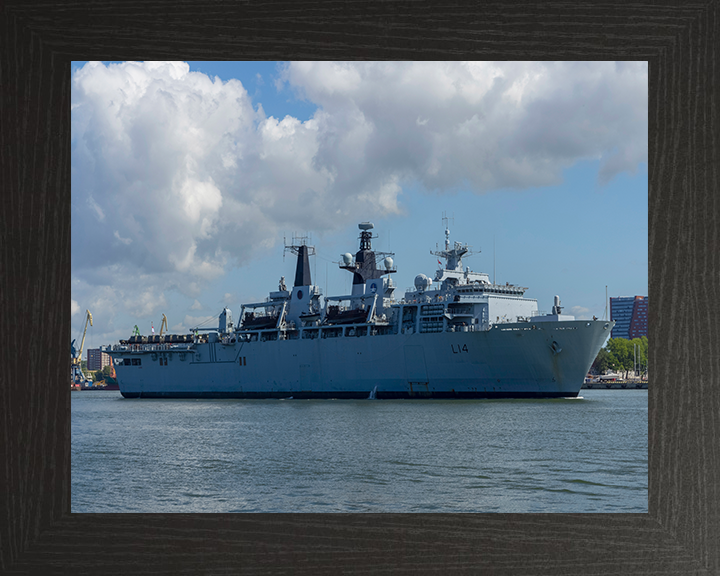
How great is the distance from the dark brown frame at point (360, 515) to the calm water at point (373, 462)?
553cm

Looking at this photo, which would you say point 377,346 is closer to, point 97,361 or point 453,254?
point 453,254

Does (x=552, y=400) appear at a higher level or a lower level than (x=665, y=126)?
lower

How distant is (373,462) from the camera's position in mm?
13812

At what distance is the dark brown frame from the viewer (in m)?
2.35

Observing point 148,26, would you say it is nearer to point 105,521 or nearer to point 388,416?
point 105,521

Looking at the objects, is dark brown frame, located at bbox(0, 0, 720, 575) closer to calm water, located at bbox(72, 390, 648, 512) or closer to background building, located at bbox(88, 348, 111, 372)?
calm water, located at bbox(72, 390, 648, 512)

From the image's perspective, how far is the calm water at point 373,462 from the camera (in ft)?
33.0

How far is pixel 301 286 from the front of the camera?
121ft

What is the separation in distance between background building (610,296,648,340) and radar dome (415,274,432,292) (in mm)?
23362

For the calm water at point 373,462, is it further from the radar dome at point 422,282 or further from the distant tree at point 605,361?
the distant tree at point 605,361

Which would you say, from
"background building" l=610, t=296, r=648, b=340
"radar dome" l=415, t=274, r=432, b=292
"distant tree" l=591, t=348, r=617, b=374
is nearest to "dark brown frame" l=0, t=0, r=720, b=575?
"radar dome" l=415, t=274, r=432, b=292

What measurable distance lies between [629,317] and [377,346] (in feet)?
111

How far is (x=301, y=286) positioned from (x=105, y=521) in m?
34.6

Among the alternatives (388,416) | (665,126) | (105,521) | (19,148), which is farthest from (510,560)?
(388,416)
